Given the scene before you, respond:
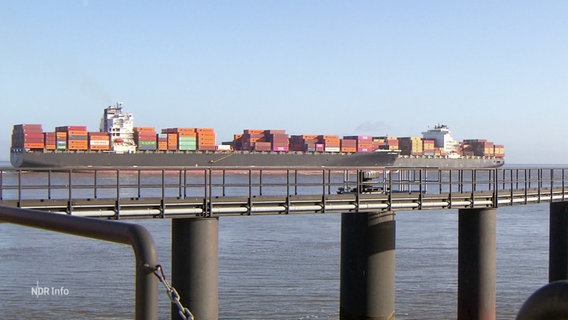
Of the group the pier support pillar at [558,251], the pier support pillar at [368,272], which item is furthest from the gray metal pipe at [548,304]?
the pier support pillar at [558,251]

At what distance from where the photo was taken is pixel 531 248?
31234 millimetres

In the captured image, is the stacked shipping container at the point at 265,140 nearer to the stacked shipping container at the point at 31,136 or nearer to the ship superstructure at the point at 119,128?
the ship superstructure at the point at 119,128

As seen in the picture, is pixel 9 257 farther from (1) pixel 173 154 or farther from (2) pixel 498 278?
(1) pixel 173 154

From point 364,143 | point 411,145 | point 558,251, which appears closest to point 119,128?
point 364,143

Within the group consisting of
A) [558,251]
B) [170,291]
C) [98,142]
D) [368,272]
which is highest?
[98,142]

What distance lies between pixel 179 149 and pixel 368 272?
7440 centimetres

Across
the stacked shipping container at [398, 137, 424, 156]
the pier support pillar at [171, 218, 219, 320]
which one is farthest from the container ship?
the pier support pillar at [171, 218, 219, 320]

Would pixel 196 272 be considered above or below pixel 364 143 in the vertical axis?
below

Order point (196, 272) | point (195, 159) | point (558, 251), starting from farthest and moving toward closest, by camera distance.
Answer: point (195, 159), point (558, 251), point (196, 272)

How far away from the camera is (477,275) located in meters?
15.4

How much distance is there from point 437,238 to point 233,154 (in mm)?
53306

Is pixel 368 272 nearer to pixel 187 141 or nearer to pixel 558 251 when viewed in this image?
pixel 558 251

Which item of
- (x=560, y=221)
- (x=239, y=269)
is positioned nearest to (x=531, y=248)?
(x=560, y=221)

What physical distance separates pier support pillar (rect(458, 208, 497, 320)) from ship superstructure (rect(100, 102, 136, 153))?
74.0 metres
